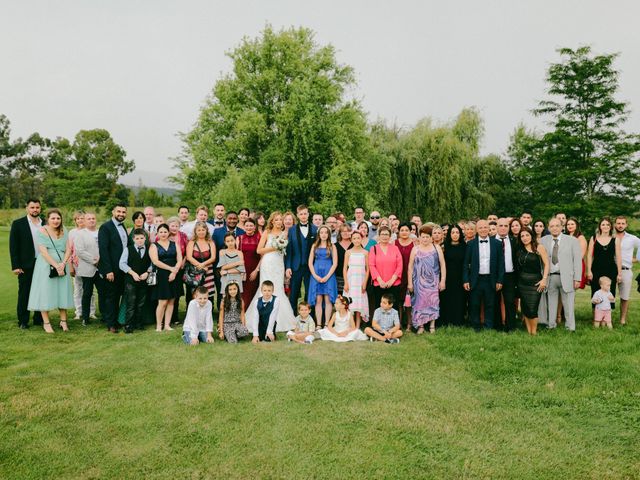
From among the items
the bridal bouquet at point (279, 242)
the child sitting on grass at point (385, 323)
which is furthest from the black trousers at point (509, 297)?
the bridal bouquet at point (279, 242)

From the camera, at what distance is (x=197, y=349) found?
6.65 metres

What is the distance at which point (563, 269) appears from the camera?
784 centimetres

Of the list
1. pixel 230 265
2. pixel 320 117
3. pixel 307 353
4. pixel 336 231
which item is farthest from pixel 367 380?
pixel 320 117

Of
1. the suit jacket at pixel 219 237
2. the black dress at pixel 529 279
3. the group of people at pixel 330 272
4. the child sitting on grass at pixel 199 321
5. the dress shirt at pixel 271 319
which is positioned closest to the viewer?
the child sitting on grass at pixel 199 321

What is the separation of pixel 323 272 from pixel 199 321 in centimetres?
214

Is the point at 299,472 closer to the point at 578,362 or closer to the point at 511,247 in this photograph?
the point at 578,362

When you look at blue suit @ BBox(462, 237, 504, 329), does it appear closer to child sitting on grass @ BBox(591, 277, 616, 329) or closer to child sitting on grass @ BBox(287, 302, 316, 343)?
child sitting on grass @ BBox(591, 277, 616, 329)

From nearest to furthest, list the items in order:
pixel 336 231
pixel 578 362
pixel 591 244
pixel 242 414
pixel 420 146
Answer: pixel 242 414, pixel 578 362, pixel 591 244, pixel 336 231, pixel 420 146

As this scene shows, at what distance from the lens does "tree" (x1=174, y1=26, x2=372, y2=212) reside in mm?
23391

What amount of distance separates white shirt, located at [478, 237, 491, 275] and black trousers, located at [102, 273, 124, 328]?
5.95m

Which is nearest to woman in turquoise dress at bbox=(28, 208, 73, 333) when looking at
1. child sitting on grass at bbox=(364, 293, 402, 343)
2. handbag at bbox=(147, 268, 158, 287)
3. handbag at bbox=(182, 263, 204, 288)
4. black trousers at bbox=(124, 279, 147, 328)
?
black trousers at bbox=(124, 279, 147, 328)

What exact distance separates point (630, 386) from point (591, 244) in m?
3.78

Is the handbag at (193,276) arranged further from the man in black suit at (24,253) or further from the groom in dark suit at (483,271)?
the groom in dark suit at (483,271)

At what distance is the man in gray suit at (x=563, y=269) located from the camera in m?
7.82
